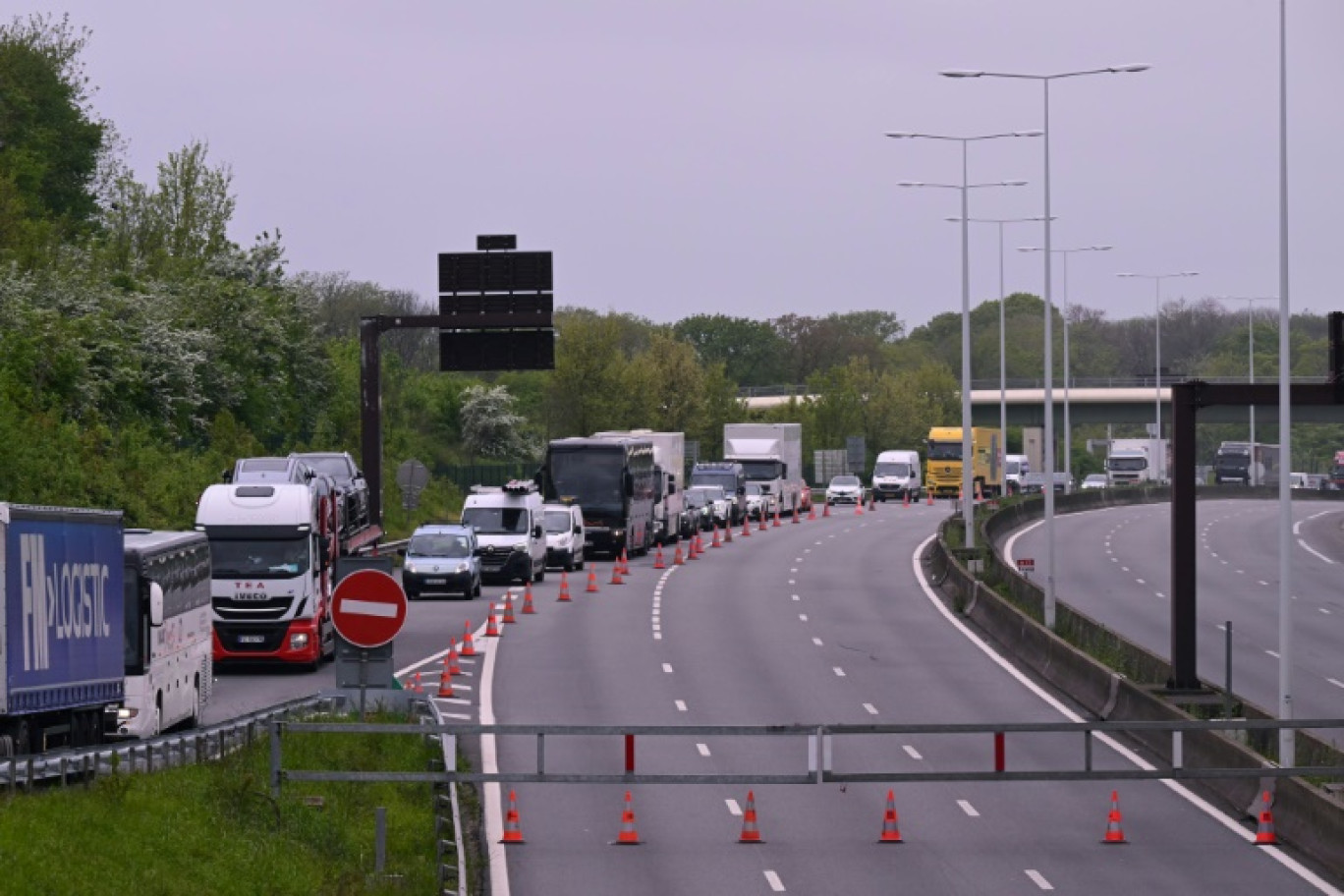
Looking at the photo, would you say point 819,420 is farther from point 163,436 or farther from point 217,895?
point 217,895

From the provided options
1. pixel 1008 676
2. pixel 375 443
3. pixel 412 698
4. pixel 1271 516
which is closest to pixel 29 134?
pixel 375 443

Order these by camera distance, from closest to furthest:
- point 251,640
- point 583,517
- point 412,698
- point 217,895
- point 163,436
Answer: point 217,895, point 412,698, point 251,640, point 163,436, point 583,517

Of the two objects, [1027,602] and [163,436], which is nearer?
[1027,602]

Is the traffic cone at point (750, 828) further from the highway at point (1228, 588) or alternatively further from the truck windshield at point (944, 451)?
the truck windshield at point (944, 451)

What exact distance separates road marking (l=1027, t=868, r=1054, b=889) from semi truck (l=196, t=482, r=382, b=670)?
17.6 meters

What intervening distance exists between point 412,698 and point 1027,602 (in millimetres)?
23213

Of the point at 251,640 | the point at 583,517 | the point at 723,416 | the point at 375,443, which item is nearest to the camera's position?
the point at 251,640

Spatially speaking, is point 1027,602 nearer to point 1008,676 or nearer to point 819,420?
point 1008,676

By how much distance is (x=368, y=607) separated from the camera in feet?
65.9

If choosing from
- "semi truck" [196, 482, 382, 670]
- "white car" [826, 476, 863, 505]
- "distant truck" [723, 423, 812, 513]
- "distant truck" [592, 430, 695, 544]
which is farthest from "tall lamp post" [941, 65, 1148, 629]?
"white car" [826, 476, 863, 505]

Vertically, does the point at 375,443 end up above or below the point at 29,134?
below

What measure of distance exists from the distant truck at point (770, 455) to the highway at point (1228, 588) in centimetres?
1098

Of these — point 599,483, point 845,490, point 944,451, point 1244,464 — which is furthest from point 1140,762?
point 1244,464

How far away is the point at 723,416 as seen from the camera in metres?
139
